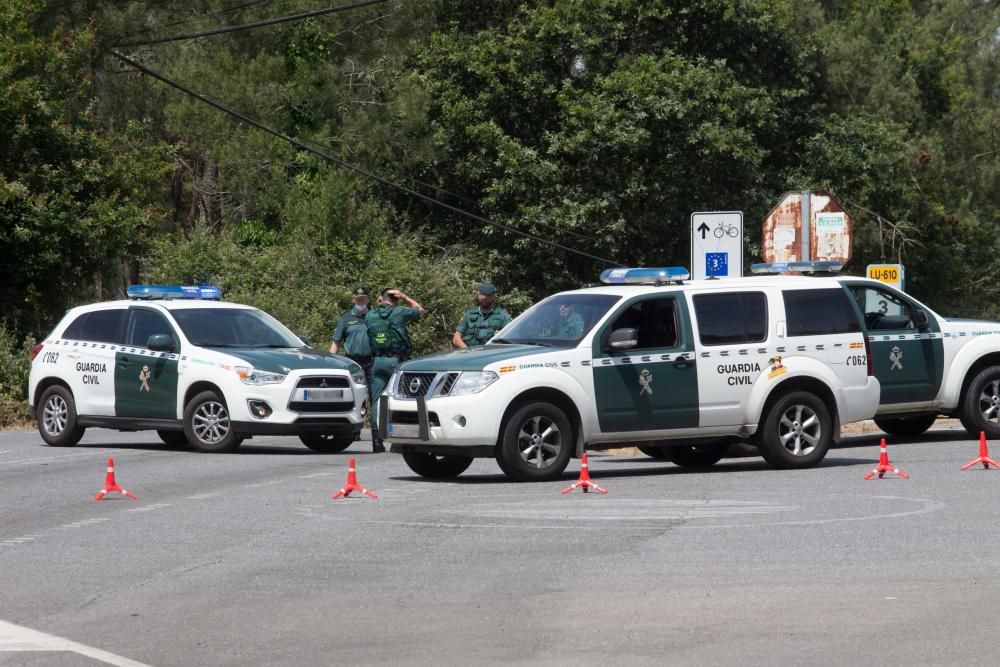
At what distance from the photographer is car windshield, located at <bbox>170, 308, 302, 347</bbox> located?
19156 mm

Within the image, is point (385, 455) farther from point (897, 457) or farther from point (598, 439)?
point (897, 457)

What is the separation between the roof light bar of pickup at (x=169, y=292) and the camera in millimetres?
20016

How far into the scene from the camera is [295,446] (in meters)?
20.5

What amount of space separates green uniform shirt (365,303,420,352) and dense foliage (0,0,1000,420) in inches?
406

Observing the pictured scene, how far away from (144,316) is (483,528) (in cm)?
930

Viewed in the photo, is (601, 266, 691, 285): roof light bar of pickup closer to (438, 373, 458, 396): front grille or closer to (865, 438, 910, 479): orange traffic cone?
(438, 373, 458, 396): front grille

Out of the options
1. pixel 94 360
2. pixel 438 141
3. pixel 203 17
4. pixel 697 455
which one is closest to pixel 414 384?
pixel 697 455

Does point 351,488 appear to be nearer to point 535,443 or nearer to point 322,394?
point 535,443

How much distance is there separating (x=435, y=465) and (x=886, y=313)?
551cm

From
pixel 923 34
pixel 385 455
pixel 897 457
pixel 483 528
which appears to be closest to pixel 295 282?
pixel 385 455

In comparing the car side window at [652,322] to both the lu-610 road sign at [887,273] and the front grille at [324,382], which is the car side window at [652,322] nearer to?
the front grille at [324,382]

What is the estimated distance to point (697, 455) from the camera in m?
16.4

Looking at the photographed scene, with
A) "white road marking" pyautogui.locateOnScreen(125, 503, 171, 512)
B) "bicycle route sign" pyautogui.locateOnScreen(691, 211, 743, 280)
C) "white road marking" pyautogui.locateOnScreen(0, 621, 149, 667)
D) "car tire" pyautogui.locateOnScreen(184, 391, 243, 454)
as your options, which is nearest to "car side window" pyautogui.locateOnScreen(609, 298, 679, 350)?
"white road marking" pyautogui.locateOnScreen(125, 503, 171, 512)

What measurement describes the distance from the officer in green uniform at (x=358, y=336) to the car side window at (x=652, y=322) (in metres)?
5.75
